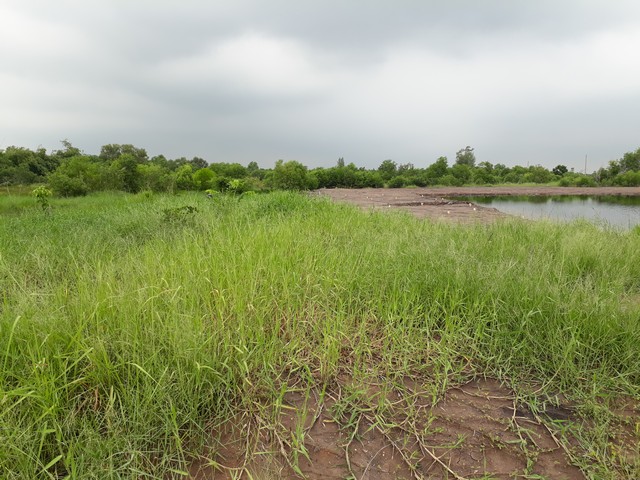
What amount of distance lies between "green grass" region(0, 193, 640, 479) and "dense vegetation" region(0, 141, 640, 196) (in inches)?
253

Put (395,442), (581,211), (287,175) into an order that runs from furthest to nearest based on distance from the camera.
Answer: (287,175), (581,211), (395,442)

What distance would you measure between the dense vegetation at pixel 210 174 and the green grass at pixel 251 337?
6.42 metres

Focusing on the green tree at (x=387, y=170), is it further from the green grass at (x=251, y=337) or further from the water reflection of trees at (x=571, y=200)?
the green grass at (x=251, y=337)

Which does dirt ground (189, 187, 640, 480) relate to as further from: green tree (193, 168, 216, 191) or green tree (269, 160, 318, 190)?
green tree (269, 160, 318, 190)

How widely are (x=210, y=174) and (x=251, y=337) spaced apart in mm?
18247

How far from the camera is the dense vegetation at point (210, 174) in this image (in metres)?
15.7

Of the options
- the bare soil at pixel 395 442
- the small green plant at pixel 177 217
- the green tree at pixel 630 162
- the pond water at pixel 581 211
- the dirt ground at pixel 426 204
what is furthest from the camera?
the green tree at pixel 630 162

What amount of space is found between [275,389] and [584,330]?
1858mm

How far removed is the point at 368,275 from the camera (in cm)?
269

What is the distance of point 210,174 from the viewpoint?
61.4 ft

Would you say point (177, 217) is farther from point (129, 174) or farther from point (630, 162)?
point (630, 162)

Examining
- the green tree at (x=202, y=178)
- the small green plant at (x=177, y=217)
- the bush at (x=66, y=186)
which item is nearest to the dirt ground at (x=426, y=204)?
the small green plant at (x=177, y=217)

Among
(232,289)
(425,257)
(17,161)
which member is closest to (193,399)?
(232,289)

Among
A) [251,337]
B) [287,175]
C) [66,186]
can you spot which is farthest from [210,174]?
[251,337]
